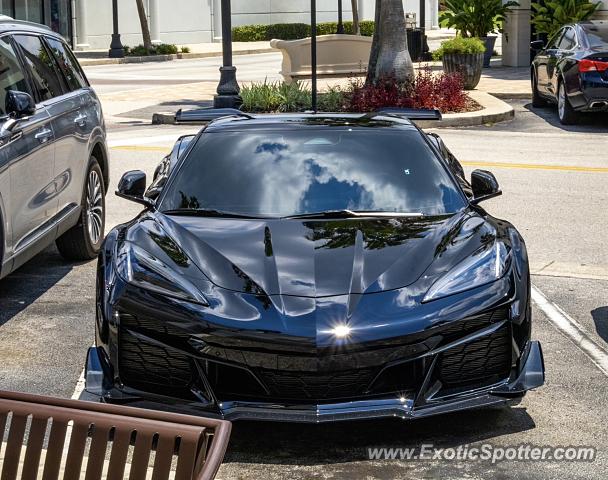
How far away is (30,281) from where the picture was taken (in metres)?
9.25

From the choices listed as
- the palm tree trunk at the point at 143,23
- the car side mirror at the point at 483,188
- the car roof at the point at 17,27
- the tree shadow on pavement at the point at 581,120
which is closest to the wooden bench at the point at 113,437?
the car side mirror at the point at 483,188

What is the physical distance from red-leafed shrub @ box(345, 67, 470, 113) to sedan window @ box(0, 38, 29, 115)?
12.4 metres

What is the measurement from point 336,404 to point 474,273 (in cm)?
98

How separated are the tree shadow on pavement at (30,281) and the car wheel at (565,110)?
38.1 ft

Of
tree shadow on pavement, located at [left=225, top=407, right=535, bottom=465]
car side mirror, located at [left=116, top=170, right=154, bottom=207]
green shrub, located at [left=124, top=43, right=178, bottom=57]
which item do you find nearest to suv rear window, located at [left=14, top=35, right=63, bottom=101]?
car side mirror, located at [left=116, top=170, right=154, bottom=207]

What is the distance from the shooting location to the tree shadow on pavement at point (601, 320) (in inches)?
301

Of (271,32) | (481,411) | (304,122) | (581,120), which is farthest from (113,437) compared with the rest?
(271,32)

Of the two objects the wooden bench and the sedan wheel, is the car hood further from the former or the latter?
the sedan wheel

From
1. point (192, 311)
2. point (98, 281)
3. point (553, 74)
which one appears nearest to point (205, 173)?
point (98, 281)

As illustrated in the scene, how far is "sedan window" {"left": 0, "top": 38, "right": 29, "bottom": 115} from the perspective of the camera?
27.6 ft

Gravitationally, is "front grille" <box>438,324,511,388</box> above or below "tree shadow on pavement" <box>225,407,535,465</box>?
above

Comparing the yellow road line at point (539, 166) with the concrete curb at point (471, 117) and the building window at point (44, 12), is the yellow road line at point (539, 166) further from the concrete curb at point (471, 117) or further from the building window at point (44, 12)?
the building window at point (44, 12)

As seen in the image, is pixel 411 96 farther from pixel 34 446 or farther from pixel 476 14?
pixel 34 446

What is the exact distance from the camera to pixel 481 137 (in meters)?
18.7
